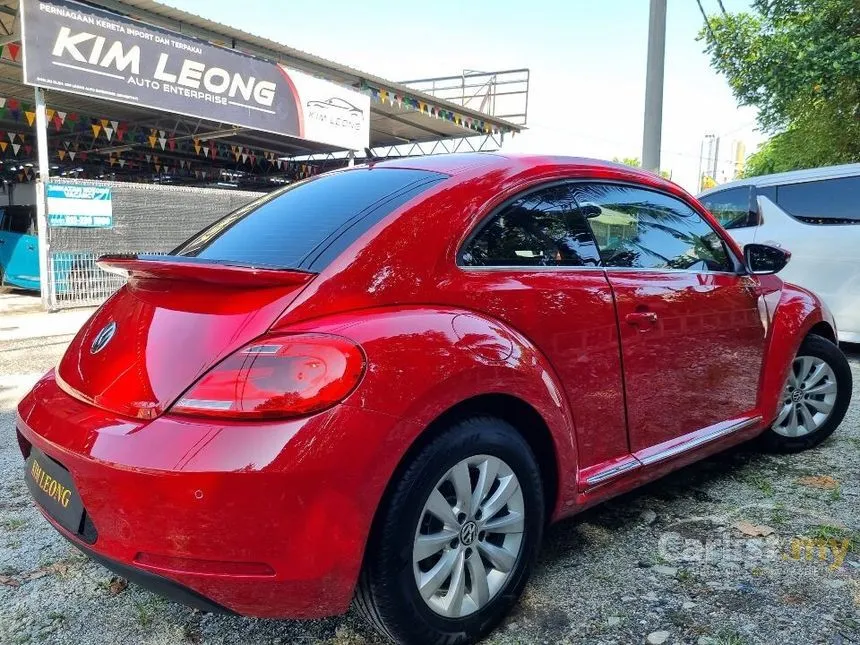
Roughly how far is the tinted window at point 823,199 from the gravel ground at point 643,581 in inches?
144

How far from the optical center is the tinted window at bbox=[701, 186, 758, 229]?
22.0ft

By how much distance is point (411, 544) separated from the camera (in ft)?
5.90

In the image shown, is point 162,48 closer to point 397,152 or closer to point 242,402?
point 242,402

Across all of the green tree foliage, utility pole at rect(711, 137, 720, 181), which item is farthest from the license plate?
utility pole at rect(711, 137, 720, 181)

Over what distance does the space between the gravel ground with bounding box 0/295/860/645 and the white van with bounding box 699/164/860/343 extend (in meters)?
3.45

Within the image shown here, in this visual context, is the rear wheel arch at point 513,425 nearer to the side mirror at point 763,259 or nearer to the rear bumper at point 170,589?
the rear bumper at point 170,589

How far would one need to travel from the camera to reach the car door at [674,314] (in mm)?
2553

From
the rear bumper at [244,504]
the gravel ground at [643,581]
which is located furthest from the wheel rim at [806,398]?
the rear bumper at [244,504]

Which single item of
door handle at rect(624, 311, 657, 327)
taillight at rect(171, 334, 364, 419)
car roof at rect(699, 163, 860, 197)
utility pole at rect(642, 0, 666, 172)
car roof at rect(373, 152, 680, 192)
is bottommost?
taillight at rect(171, 334, 364, 419)

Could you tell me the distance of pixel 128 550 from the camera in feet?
5.59

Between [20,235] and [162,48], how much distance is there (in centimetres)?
444

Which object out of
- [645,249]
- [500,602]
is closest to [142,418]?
[500,602]

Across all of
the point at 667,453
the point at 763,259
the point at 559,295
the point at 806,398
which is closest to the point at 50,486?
the point at 559,295

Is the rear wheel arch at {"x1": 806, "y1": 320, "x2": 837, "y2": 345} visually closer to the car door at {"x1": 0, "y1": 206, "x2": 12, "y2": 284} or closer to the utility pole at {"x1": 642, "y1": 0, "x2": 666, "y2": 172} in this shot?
the utility pole at {"x1": 642, "y1": 0, "x2": 666, "y2": 172}
